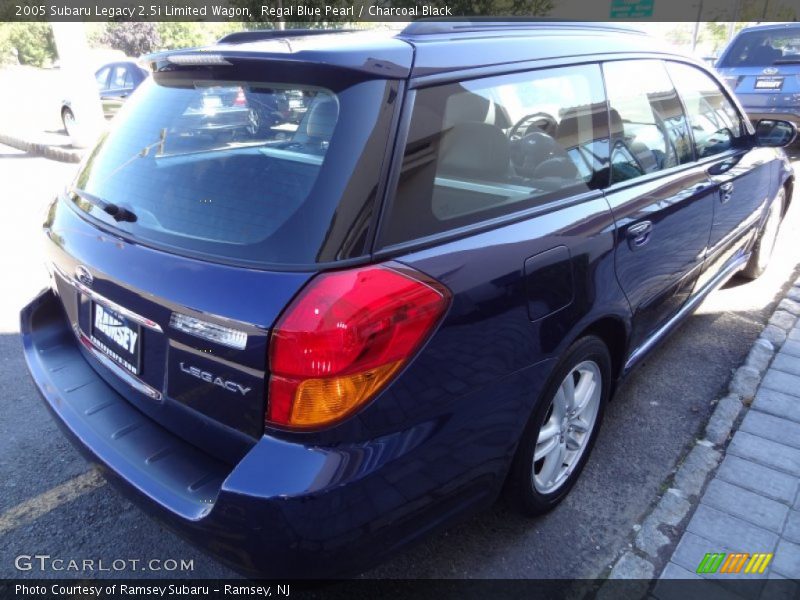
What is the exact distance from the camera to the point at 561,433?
7.92 ft

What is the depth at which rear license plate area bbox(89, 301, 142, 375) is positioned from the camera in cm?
186

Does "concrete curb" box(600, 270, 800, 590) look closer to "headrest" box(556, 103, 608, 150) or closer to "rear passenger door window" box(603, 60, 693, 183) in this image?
"rear passenger door window" box(603, 60, 693, 183)

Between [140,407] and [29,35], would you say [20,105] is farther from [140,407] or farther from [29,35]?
[29,35]

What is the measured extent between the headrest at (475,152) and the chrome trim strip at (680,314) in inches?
47.8

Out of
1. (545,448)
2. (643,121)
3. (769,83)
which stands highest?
(769,83)

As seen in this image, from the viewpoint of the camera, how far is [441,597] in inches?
83.5

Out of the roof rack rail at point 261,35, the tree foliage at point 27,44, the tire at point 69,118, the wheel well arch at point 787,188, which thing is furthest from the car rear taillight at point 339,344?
the tree foliage at point 27,44

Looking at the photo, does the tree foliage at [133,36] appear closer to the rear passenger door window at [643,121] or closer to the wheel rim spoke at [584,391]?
the rear passenger door window at [643,121]

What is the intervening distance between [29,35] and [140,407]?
67.3m

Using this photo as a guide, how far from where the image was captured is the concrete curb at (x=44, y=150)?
34.0 feet

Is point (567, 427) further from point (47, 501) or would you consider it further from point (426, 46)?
point (47, 501)

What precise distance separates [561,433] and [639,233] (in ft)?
2.90

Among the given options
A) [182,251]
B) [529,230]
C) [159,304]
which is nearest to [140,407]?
[159,304]

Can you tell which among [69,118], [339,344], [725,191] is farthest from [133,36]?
[339,344]
